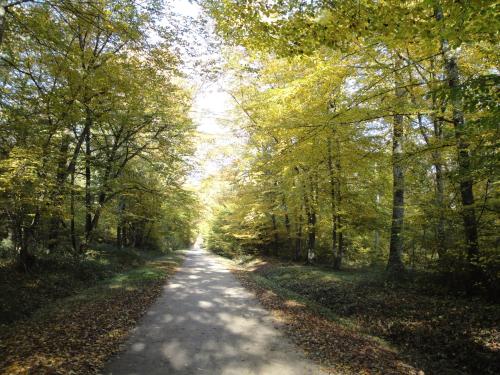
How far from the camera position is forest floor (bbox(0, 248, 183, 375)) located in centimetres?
505

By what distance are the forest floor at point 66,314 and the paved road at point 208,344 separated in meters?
0.42

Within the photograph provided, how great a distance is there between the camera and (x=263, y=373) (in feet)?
16.9

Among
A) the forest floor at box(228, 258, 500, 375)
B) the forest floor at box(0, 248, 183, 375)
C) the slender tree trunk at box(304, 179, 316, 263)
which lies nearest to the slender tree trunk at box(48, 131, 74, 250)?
the forest floor at box(0, 248, 183, 375)

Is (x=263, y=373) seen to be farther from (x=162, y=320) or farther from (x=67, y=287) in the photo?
(x=67, y=287)

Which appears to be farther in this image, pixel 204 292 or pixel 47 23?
pixel 204 292

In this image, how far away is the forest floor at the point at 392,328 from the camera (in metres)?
5.66

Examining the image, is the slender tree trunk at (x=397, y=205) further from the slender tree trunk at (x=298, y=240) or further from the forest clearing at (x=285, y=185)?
the slender tree trunk at (x=298, y=240)

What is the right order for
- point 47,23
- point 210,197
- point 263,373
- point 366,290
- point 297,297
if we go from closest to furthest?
point 263,373
point 47,23
point 366,290
point 297,297
point 210,197

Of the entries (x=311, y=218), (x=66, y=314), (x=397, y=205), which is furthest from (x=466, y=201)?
(x=66, y=314)

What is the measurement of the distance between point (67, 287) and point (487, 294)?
12567 millimetres

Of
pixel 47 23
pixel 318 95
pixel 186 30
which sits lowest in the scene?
pixel 318 95

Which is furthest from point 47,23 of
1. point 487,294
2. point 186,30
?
point 487,294

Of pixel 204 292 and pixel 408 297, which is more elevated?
pixel 408 297

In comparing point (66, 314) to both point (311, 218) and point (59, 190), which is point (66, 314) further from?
point (311, 218)
